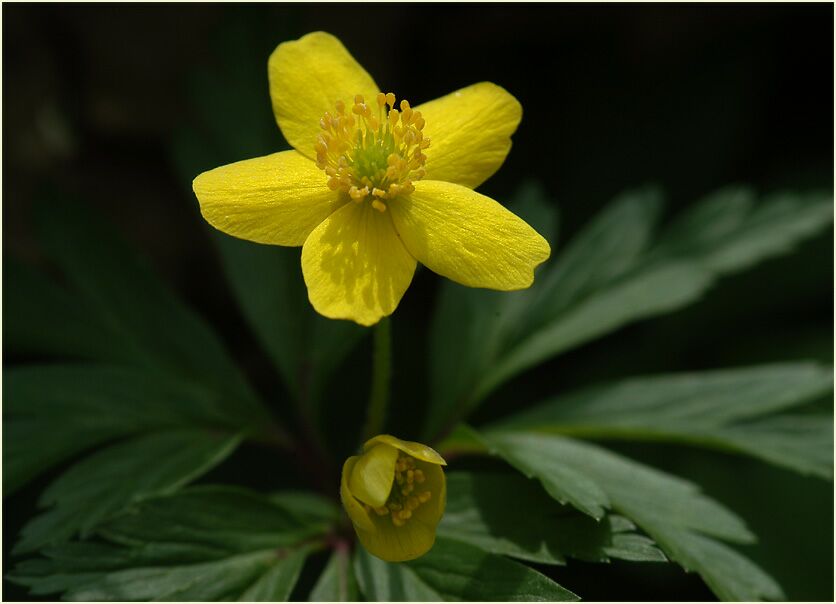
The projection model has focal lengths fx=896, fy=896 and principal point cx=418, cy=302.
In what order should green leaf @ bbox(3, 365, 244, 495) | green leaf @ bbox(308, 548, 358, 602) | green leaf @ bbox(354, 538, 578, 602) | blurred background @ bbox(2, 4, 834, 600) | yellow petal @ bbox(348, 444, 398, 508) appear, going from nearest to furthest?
1. yellow petal @ bbox(348, 444, 398, 508)
2. green leaf @ bbox(354, 538, 578, 602)
3. green leaf @ bbox(308, 548, 358, 602)
4. green leaf @ bbox(3, 365, 244, 495)
5. blurred background @ bbox(2, 4, 834, 600)

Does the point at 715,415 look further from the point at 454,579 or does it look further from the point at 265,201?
the point at 265,201

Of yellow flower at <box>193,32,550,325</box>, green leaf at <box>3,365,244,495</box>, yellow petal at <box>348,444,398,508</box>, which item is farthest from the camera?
green leaf at <box>3,365,244,495</box>

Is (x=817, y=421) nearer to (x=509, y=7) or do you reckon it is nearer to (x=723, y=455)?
(x=723, y=455)

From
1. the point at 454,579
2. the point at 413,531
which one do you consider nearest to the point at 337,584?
the point at 454,579

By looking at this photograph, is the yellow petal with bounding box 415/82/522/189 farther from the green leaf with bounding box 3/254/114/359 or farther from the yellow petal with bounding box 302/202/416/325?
the green leaf with bounding box 3/254/114/359

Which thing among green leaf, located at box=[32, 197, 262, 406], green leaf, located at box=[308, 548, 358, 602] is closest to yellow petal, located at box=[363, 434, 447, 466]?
green leaf, located at box=[308, 548, 358, 602]

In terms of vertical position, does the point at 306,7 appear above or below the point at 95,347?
above

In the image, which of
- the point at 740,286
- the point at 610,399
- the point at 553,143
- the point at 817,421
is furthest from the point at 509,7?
the point at 817,421
